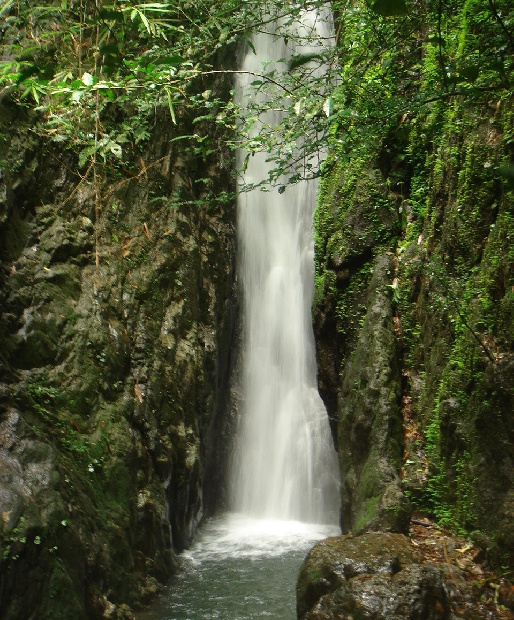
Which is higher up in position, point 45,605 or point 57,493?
point 57,493

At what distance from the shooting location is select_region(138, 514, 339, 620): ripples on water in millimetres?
5605

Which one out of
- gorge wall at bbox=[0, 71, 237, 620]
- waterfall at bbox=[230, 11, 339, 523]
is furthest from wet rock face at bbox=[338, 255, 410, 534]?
waterfall at bbox=[230, 11, 339, 523]

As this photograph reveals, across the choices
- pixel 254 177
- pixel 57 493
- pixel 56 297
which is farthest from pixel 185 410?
pixel 254 177

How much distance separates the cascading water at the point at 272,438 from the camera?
655 centimetres

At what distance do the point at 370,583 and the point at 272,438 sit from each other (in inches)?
285

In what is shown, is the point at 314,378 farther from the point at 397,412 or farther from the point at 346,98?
the point at 346,98

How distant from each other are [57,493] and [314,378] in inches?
298

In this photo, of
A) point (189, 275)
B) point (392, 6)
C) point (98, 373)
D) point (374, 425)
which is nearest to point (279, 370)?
point (189, 275)

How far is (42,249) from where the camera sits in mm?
6152

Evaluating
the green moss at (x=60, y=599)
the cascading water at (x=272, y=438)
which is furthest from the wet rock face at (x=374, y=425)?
the green moss at (x=60, y=599)

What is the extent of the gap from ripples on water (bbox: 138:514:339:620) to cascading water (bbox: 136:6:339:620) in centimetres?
1

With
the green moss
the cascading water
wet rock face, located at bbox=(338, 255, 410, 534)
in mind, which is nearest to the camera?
the green moss

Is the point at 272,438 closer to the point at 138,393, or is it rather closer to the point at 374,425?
the point at 138,393

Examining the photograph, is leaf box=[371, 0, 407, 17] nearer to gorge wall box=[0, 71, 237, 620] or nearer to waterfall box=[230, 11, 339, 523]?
gorge wall box=[0, 71, 237, 620]
